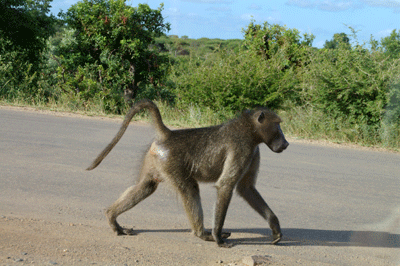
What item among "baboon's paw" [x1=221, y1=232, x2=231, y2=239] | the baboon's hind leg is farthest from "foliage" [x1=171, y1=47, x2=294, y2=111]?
the baboon's hind leg

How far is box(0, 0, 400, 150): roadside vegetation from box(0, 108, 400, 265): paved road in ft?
10.6

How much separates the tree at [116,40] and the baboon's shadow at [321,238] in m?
13.0

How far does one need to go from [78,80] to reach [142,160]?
1336 centimetres

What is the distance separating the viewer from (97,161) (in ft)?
15.1

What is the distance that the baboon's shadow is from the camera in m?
5.20

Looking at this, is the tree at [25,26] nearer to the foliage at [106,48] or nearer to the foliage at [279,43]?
the foliage at [106,48]

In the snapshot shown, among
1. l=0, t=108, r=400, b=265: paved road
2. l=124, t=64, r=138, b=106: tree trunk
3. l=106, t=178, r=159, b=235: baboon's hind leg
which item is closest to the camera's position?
l=106, t=178, r=159, b=235: baboon's hind leg

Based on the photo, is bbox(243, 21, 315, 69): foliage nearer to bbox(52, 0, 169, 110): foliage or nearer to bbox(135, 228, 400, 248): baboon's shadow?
bbox(52, 0, 169, 110): foliage

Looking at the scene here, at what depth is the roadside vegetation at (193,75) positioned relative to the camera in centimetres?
1420

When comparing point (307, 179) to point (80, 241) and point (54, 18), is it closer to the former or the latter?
point (80, 241)

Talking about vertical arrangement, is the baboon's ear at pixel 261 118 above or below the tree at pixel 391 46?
below

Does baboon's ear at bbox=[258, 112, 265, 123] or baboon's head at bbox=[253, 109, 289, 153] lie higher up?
baboon's ear at bbox=[258, 112, 265, 123]

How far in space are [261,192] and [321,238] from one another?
196cm

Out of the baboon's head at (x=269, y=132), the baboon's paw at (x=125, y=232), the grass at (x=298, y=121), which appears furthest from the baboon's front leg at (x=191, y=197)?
the grass at (x=298, y=121)
